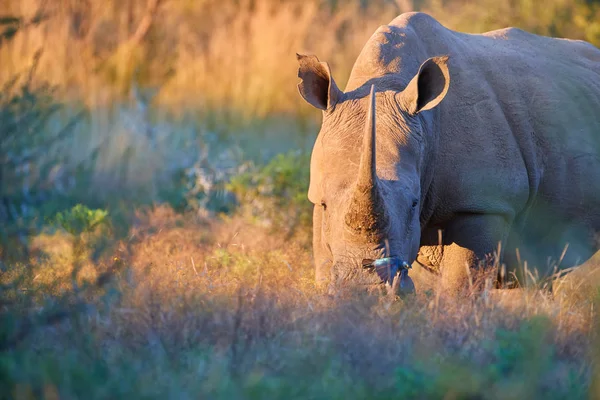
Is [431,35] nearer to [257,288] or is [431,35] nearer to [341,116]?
[341,116]

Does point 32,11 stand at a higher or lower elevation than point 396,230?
higher

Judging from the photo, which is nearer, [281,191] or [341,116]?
[341,116]

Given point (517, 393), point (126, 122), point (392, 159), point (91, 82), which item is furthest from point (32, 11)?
point (517, 393)

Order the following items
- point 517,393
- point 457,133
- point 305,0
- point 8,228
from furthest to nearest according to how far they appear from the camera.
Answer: point 305,0, point 457,133, point 8,228, point 517,393

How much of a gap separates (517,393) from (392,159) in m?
2.25

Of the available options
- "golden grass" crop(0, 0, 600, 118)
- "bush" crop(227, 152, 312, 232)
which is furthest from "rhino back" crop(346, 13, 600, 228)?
"golden grass" crop(0, 0, 600, 118)

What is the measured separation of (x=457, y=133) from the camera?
5895 mm

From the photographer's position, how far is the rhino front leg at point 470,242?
584 centimetres

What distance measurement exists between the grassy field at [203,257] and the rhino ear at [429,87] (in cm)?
109

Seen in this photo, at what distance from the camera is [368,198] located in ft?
15.9

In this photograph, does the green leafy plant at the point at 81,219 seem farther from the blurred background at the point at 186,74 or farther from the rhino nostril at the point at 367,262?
the rhino nostril at the point at 367,262

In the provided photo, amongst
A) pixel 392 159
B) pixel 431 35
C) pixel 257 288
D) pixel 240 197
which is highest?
pixel 431 35

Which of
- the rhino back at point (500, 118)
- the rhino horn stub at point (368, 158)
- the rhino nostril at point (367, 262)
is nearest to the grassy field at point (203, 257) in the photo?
the rhino nostril at point (367, 262)

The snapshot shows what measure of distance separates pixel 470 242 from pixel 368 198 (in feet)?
4.21
